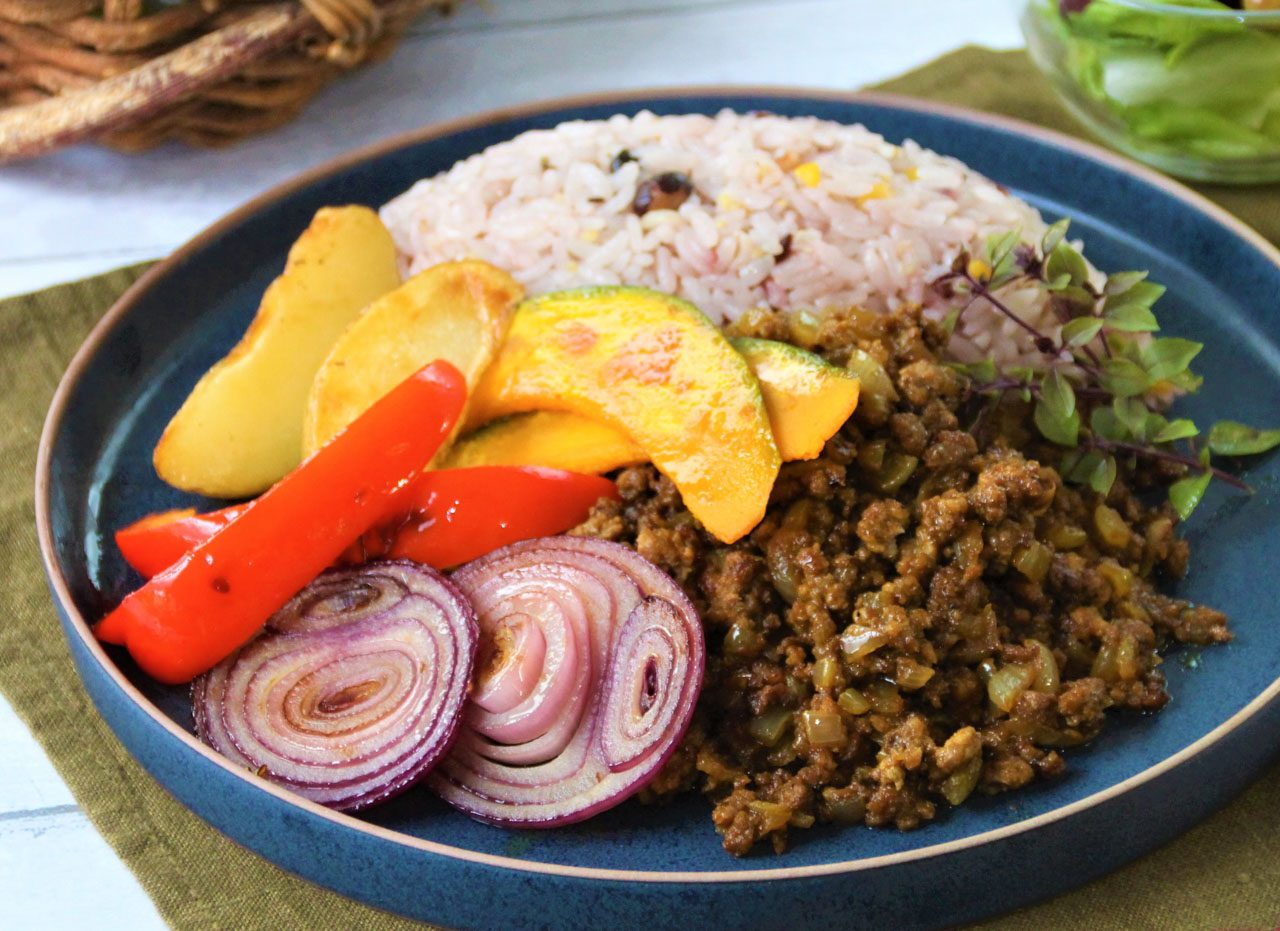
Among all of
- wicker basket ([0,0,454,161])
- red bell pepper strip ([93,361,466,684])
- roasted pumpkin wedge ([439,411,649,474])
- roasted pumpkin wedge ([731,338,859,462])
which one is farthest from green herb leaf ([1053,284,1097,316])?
wicker basket ([0,0,454,161])

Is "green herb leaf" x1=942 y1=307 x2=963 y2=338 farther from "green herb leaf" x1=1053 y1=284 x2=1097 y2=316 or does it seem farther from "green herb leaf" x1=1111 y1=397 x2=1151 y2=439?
"green herb leaf" x1=1111 y1=397 x2=1151 y2=439

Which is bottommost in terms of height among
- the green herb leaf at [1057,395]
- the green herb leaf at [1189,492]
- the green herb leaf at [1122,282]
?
the green herb leaf at [1189,492]

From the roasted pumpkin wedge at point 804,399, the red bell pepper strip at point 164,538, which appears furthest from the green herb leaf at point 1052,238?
the red bell pepper strip at point 164,538

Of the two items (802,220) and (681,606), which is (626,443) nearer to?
(681,606)

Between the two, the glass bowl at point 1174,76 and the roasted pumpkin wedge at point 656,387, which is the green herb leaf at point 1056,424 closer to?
the roasted pumpkin wedge at point 656,387

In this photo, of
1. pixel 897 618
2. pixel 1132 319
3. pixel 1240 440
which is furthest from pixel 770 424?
pixel 1240 440
